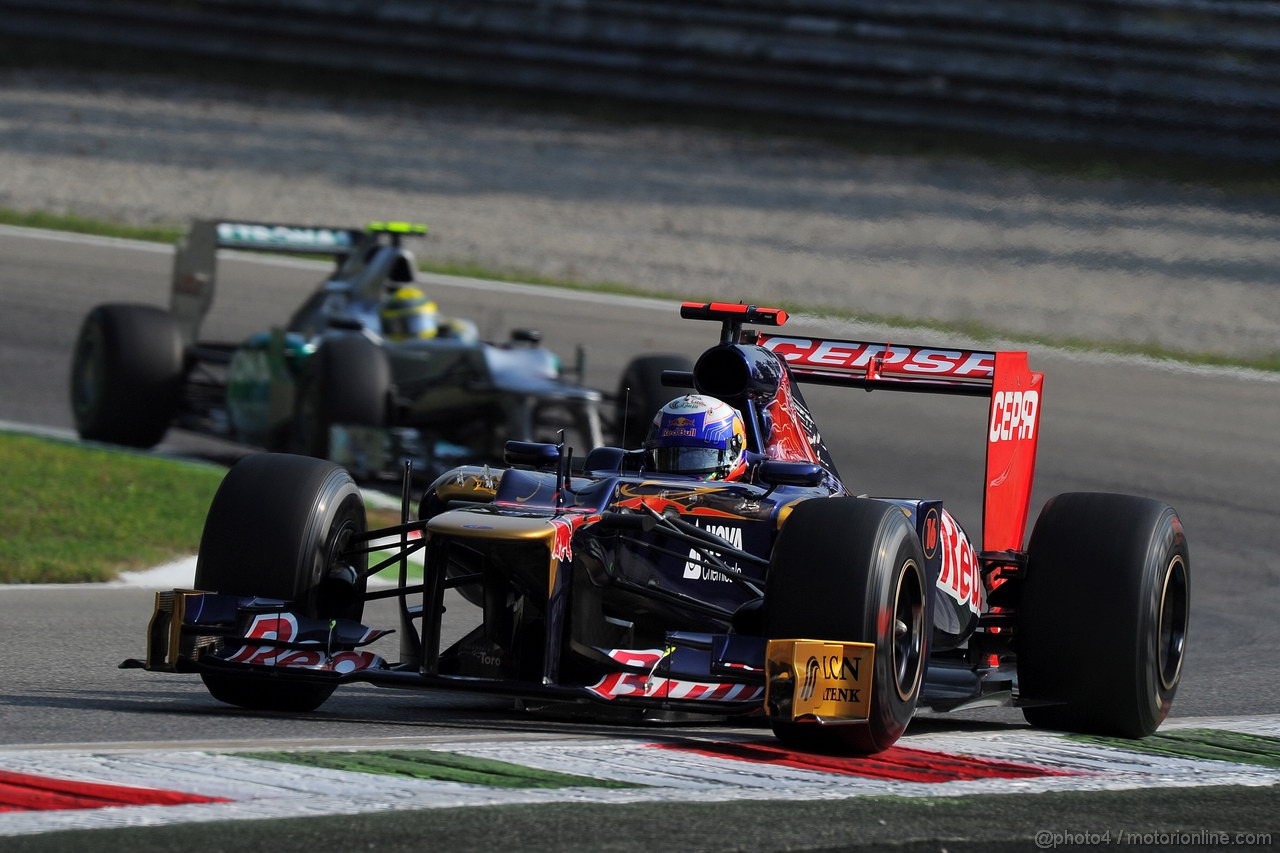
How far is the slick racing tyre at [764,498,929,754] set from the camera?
613cm

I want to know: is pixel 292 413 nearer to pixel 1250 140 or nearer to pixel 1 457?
pixel 1 457

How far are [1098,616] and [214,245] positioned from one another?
31.1 feet

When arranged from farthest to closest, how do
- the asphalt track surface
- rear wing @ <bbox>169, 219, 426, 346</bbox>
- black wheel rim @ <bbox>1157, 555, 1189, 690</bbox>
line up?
rear wing @ <bbox>169, 219, 426, 346</bbox>
black wheel rim @ <bbox>1157, 555, 1189, 690</bbox>
the asphalt track surface

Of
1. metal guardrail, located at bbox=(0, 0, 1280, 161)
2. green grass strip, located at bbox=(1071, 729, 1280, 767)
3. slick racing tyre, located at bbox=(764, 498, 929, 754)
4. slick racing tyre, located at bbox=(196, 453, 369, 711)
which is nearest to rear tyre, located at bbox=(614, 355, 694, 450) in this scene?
green grass strip, located at bbox=(1071, 729, 1280, 767)

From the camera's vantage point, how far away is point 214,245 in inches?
606

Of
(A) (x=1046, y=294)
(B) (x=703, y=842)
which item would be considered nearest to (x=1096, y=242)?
(A) (x=1046, y=294)

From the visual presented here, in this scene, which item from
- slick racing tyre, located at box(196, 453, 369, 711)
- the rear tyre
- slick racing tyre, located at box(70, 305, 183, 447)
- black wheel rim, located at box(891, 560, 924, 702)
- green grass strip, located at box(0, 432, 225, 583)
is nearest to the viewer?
black wheel rim, located at box(891, 560, 924, 702)

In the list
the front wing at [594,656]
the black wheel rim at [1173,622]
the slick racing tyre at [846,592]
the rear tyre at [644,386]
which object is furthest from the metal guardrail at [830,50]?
the front wing at [594,656]

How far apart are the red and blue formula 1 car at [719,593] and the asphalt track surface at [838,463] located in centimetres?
25

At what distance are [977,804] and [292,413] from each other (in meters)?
9.54

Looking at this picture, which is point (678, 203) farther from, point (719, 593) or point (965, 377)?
point (719, 593)

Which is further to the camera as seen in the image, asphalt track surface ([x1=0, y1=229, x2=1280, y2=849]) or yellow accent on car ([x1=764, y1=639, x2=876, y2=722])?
yellow accent on car ([x1=764, y1=639, x2=876, y2=722])

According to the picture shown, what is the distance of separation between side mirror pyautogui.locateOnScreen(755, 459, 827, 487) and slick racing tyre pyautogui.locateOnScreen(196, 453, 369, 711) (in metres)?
1.44

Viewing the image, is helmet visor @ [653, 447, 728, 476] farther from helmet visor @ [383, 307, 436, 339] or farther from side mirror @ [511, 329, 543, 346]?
helmet visor @ [383, 307, 436, 339]
